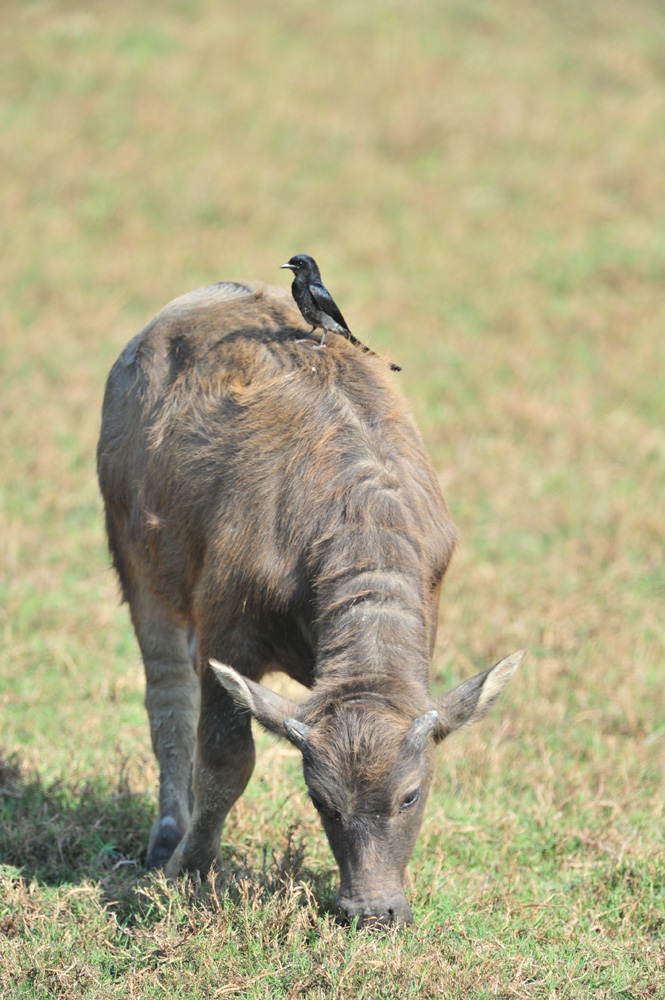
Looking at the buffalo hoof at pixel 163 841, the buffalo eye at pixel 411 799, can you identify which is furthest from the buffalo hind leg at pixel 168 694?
the buffalo eye at pixel 411 799

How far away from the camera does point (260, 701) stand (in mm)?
4375

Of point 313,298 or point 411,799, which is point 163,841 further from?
point 313,298

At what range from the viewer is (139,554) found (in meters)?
5.97

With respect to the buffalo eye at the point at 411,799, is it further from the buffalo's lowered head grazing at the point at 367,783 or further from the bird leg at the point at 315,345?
the bird leg at the point at 315,345

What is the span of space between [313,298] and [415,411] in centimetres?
660

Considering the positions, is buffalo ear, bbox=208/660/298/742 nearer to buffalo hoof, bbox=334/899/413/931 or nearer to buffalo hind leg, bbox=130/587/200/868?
buffalo hoof, bbox=334/899/413/931

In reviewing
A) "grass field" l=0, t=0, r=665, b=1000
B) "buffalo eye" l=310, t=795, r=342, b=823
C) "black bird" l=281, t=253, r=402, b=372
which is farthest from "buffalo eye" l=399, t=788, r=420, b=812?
"black bird" l=281, t=253, r=402, b=372

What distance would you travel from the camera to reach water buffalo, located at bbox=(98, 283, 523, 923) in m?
4.20

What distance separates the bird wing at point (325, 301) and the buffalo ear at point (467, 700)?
176 centimetres

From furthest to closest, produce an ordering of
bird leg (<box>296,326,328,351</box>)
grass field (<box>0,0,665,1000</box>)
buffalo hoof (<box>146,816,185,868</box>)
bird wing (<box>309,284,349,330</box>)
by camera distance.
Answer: buffalo hoof (<box>146,816,185,868</box>) < bird leg (<box>296,326,328,351</box>) < bird wing (<box>309,284,349,330</box>) < grass field (<box>0,0,665,1000</box>)

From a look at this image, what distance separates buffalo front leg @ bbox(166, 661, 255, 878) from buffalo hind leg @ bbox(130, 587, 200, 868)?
687 millimetres

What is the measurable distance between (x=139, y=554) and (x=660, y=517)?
209 inches

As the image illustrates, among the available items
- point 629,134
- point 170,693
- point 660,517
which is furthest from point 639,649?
point 629,134

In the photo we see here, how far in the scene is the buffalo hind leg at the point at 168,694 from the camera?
586cm
